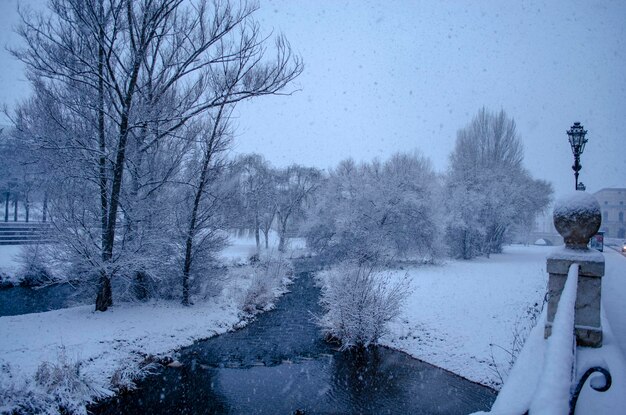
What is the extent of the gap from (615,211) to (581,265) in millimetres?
95311

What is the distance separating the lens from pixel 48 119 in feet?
38.9

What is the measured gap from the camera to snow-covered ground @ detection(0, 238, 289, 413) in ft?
25.1

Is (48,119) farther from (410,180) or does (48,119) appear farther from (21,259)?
(410,180)

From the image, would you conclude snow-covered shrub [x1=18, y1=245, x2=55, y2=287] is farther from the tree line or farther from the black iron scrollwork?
the black iron scrollwork

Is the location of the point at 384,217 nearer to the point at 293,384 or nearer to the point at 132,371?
the point at 293,384

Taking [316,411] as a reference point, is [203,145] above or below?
above

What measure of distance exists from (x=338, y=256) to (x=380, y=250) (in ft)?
13.2

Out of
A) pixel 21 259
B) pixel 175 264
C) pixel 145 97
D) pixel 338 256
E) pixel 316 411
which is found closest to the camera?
pixel 316 411

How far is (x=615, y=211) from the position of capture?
255 feet

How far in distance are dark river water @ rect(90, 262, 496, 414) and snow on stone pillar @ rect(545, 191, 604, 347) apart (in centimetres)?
473

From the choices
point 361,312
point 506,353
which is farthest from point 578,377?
point 361,312

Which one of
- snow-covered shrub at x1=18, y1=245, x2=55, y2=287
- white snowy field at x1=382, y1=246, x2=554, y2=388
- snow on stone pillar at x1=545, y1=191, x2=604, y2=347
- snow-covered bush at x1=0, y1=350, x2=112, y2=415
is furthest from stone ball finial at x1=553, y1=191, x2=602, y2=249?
snow-covered shrub at x1=18, y1=245, x2=55, y2=287

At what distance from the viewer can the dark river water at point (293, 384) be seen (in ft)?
26.6

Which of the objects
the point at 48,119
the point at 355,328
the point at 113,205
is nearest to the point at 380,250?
the point at 355,328
